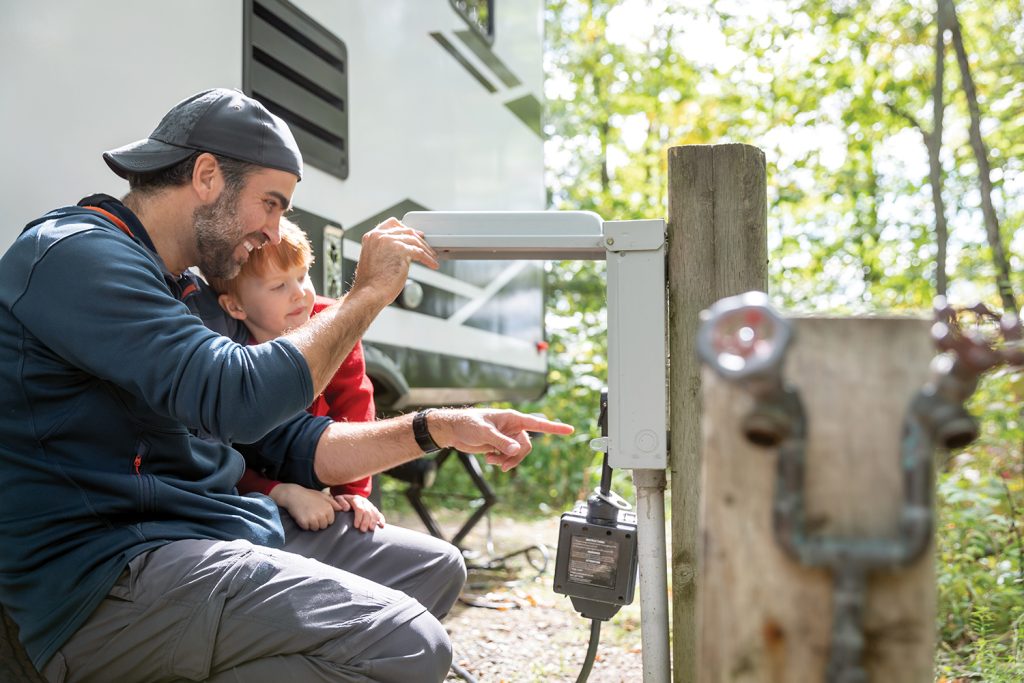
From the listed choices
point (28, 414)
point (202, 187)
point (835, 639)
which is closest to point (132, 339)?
point (28, 414)

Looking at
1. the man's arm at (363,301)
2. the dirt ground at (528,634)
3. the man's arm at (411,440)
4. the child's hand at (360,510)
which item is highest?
the man's arm at (363,301)

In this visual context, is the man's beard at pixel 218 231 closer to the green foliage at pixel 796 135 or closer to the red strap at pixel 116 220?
the red strap at pixel 116 220

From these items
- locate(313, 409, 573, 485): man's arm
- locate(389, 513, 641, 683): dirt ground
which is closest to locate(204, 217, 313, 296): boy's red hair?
locate(313, 409, 573, 485): man's arm

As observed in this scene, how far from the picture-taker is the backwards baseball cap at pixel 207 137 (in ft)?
6.18

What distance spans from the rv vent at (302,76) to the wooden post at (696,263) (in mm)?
1293

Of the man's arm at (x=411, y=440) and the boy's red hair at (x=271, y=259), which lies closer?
the man's arm at (x=411, y=440)

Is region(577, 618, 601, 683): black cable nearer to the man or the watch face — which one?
the man

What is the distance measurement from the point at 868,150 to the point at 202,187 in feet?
26.6

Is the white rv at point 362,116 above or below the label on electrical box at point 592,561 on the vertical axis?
above

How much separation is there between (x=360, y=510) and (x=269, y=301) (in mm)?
582

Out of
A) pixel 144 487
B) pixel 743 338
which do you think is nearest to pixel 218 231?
pixel 144 487

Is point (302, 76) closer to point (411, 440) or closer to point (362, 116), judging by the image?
point (362, 116)

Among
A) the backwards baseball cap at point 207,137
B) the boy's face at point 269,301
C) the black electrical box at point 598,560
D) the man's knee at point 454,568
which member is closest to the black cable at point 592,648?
the black electrical box at point 598,560

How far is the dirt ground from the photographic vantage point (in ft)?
9.33
